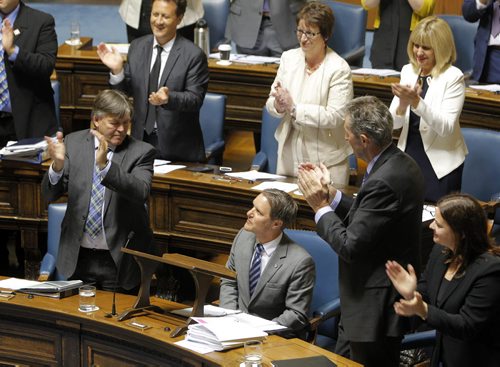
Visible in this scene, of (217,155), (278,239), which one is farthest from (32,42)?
(278,239)

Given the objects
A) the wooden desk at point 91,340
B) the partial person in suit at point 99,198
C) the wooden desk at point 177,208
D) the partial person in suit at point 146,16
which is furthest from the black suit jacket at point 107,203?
the partial person in suit at point 146,16

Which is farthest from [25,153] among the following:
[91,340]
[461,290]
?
[461,290]

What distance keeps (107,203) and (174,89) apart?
1.45 m

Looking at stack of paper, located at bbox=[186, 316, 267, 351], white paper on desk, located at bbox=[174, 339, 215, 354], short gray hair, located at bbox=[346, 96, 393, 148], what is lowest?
white paper on desk, located at bbox=[174, 339, 215, 354]

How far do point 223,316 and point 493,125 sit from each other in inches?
124

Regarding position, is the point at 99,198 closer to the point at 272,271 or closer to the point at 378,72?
the point at 272,271

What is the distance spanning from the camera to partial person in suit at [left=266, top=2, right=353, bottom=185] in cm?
570

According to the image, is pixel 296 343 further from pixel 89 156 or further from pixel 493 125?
pixel 493 125

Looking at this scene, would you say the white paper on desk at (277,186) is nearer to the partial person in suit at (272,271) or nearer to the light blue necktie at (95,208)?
the partial person in suit at (272,271)

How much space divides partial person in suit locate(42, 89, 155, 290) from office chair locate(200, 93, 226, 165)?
1996 mm

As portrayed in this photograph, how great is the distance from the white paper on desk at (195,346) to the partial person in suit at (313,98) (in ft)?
6.33

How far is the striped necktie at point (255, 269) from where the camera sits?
4.69m

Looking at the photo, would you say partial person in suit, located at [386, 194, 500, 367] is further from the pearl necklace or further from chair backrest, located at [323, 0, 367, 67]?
chair backrest, located at [323, 0, 367, 67]

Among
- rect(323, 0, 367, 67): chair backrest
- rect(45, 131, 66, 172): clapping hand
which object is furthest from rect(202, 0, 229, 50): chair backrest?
rect(45, 131, 66, 172): clapping hand
